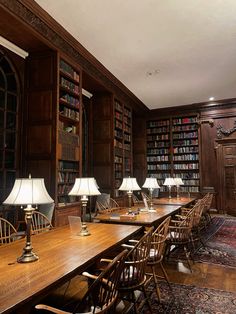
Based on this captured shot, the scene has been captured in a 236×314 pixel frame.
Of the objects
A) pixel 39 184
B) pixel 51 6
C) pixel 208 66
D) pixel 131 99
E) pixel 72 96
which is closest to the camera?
pixel 39 184

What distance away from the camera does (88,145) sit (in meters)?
6.55

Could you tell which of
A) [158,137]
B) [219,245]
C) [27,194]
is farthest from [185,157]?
[27,194]

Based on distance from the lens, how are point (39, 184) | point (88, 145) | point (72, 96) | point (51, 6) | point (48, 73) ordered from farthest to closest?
point (88, 145) → point (72, 96) → point (48, 73) → point (51, 6) → point (39, 184)

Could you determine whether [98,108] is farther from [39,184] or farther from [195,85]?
[39,184]

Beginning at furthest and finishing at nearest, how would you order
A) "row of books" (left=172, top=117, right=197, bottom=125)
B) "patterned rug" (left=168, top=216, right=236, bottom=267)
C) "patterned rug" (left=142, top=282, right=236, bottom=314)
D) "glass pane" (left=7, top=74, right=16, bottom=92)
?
"row of books" (left=172, top=117, right=197, bottom=125) → "glass pane" (left=7, top=74, right=16, bottom=92) → "patterned rug" (left=168, top=216, right=236, bottom=267) → "patterned rug" (left=142, top=282, right=236, bottom=314)

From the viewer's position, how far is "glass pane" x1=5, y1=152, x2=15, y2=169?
422 cm

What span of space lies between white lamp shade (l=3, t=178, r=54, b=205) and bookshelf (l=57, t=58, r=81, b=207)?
2465 mm

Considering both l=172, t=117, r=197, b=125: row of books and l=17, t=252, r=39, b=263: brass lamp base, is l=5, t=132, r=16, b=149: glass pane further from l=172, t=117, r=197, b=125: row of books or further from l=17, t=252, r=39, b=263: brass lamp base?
l=172, t=117, r=197, b=125: row of books

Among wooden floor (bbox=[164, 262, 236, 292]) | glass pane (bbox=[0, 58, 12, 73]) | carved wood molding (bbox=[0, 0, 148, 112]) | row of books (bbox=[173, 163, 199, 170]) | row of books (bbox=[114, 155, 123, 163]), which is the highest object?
carved wood molding (bbox=[0, 0, 148, 112])

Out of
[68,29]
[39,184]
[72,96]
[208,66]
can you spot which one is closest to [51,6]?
[68,29]

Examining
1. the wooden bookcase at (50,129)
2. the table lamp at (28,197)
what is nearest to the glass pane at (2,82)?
the wooden bookcase at (50,129)

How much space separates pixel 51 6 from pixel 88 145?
11.3 ft

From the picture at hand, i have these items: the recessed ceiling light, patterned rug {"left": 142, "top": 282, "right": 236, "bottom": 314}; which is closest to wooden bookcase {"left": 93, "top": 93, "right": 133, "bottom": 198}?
the recessed ceiling light

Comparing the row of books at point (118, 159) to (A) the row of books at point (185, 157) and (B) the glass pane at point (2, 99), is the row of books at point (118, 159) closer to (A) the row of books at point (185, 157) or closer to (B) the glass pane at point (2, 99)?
(A) the row of books at point (185, 157)
